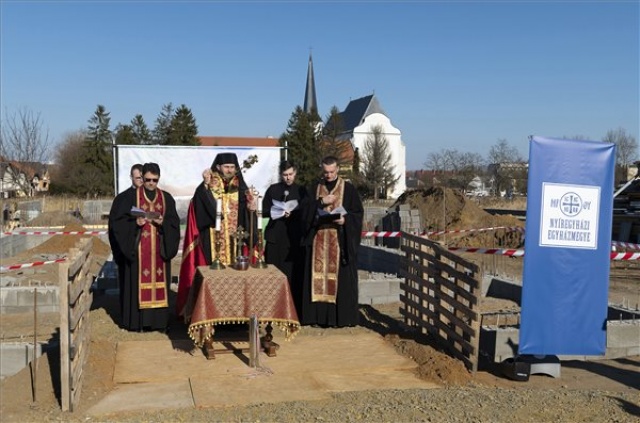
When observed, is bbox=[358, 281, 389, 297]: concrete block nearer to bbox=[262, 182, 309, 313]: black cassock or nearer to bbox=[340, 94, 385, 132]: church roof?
bbox=[262, 182, 309, 313]: black cassock

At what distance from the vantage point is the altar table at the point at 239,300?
6.89 meters

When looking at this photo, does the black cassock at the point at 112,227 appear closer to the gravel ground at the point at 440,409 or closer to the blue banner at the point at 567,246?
the gravel ground at the point at 440,409

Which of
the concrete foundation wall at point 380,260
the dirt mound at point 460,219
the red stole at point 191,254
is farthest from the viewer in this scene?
the dirt mound at point 460,219

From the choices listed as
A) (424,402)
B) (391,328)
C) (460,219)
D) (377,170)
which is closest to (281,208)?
(391,328)

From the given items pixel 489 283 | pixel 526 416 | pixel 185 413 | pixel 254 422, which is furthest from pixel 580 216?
pixel 489 283

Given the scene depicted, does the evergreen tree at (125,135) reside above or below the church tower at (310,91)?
below

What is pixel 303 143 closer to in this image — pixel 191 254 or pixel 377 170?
pixel 377 170

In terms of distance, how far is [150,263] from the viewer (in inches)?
342

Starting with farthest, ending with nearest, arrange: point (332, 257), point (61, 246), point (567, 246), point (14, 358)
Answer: point (61, 246) < point (332, 257) < point (14, 358) < point (567, 246)

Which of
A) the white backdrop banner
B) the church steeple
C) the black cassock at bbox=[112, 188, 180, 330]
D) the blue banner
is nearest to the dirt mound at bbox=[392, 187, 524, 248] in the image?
the white backdrop banner

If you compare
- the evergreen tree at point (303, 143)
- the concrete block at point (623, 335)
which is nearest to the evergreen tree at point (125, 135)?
the evergreen tree at point (303, 143)

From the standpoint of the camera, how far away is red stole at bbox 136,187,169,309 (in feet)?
28.4

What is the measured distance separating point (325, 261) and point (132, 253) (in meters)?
2.50

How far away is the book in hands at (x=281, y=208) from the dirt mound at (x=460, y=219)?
44.0 ft
